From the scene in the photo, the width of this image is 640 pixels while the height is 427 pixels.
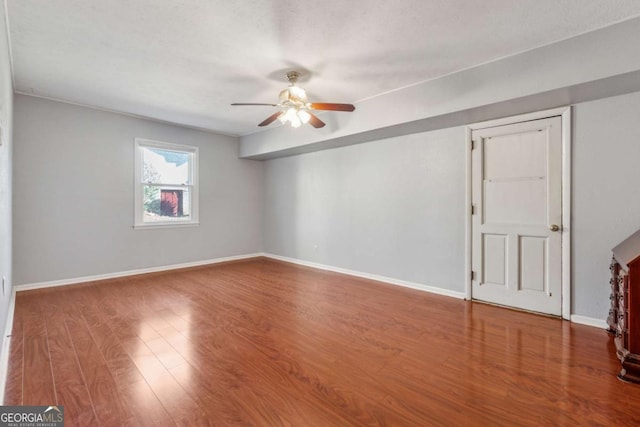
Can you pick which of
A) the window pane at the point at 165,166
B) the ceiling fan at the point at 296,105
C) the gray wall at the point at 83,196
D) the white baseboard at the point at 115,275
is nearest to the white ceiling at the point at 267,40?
the ceiling fan at the point at 296,105

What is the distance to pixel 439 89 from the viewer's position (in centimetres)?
323

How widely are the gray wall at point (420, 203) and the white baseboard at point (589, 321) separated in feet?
0.13

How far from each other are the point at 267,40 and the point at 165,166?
361 cm

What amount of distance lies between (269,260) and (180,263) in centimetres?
174

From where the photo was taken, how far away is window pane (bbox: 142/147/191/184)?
195 inches

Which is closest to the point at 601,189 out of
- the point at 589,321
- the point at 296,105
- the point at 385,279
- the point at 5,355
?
the point at 589,321

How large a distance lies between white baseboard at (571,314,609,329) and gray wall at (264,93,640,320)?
0.04 m

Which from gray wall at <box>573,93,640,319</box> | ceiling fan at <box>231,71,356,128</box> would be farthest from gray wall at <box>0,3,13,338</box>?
gray wall at <box>573,93,640,319</box>

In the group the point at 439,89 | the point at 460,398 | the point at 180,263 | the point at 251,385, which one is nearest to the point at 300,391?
the point at 251,385

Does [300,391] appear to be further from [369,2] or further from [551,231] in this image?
[551,231]

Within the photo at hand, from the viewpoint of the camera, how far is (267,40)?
253 cm

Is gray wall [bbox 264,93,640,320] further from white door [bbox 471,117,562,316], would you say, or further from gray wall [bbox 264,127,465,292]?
white door [bbox 471,117,562,316]

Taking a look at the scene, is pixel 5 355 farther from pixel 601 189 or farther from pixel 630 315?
pixel 601 189

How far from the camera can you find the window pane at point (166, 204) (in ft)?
16.3
